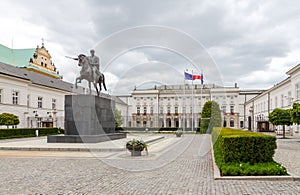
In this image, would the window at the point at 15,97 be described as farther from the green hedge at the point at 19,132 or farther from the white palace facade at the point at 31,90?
the green hedge at the point at 19,132

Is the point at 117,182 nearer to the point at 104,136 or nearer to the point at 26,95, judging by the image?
the point at 104,136

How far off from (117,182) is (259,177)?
374 cm

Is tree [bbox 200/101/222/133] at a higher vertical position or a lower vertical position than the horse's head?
lower

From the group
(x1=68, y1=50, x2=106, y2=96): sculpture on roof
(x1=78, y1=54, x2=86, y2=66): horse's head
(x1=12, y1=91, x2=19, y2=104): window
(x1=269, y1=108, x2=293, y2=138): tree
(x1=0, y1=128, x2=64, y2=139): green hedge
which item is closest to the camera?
(x1=78, y1=54, x2=86, y2=66): horse's head

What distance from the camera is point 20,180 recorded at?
7723mm

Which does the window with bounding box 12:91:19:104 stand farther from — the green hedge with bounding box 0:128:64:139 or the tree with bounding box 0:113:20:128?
the tree with bounding box 0:113:20:128

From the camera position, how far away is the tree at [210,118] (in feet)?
141

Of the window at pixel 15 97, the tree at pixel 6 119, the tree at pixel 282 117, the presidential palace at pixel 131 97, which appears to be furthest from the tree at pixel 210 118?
the window at pixel 15 97

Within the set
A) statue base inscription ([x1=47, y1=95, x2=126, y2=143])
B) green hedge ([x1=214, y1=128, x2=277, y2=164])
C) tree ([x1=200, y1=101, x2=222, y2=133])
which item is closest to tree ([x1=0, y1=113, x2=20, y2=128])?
statue base inscription ([x1=47, y1=95, x2=126, y2=143])

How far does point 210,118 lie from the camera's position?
143 ft

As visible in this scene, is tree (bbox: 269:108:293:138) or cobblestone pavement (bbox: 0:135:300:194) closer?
cobblestone pavement (bbox: 0:135:300:194)

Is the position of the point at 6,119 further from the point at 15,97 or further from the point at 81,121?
the point at 81,121

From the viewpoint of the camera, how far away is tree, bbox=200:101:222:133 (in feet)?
141

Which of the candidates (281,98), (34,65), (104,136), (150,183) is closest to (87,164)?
(150,183)
